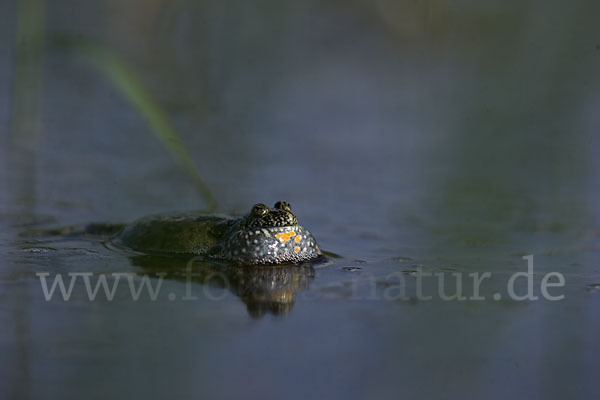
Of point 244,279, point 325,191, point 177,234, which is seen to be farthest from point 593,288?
point 325,191

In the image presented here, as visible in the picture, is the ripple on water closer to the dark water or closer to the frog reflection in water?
the dark water

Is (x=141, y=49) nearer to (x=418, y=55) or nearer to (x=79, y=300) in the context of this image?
(x=418, y=55)

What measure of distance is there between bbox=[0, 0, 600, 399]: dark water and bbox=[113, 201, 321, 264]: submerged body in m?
0.14

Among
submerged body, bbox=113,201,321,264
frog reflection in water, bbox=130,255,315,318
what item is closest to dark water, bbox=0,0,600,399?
frog reflection in water, bbox=130,255,315,318

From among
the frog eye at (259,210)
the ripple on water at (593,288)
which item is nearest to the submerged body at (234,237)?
the frog eye at (259,210)

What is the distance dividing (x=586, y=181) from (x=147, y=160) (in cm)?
355

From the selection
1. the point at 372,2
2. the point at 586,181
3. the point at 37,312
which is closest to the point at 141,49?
the point at 372,2

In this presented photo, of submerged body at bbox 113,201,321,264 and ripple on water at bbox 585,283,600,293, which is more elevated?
submerged body at bbox 113,201,321,264

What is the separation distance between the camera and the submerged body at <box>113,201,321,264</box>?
463 cm

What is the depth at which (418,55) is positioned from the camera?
10.9 meters

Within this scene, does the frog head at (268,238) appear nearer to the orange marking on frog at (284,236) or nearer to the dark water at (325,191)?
the orange marking on frog at (284,236)

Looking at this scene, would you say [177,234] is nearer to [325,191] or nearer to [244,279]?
[244,279]

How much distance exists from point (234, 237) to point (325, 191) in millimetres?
1809

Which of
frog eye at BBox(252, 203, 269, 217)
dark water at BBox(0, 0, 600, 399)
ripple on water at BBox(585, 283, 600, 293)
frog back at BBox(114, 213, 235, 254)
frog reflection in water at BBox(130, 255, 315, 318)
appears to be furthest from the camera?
frog back at BBox(114, 213, 235, 254)
